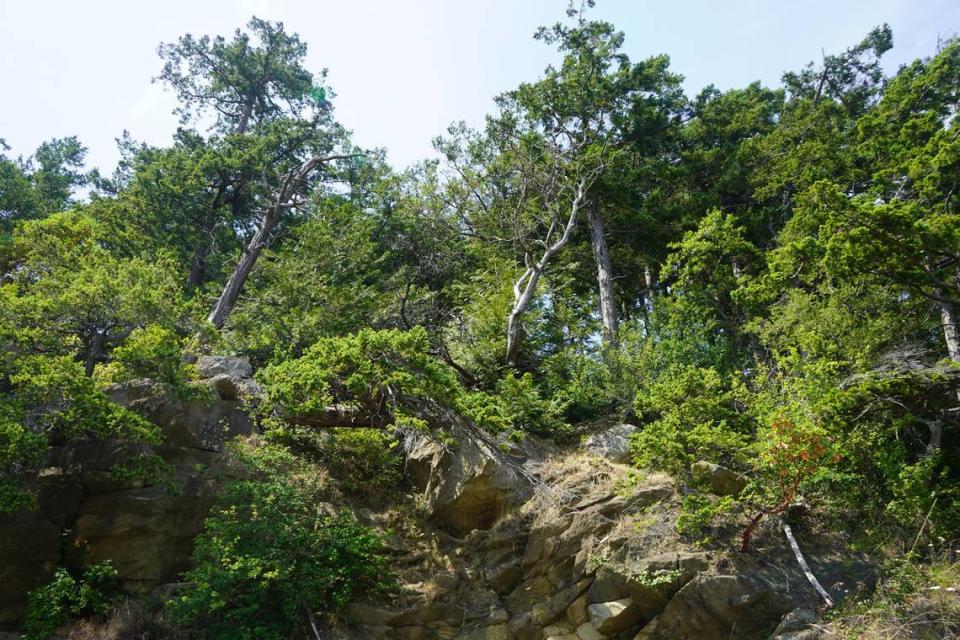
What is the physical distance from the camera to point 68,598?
8.05 meters

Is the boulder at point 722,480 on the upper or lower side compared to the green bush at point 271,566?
upper

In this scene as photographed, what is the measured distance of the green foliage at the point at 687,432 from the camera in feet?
30.2

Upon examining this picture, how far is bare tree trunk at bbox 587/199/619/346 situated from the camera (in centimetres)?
1616

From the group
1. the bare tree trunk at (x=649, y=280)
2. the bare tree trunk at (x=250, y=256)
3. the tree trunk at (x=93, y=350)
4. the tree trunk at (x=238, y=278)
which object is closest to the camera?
the tree trunk at (x=93, y=350)

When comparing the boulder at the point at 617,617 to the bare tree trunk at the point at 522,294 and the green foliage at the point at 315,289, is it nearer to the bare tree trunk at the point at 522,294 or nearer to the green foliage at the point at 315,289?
the bare tree trunk at the point at 522,294

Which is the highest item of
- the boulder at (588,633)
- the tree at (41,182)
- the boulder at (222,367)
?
the tree at (41,182)

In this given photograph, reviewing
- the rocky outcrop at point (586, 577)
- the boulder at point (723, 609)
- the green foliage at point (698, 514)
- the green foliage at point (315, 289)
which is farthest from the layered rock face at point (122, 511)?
the green foliage at point (698, 514)

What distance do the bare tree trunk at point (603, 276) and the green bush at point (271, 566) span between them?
27.0 ft

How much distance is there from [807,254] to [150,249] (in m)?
20.6

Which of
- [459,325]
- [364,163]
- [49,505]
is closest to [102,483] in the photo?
[49,505]

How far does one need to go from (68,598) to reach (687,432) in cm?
989

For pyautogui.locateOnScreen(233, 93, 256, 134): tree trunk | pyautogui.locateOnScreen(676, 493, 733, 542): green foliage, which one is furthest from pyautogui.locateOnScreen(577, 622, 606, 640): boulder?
pyautogui.locateOnScreen(233, 93, 256, 134): tree trunk

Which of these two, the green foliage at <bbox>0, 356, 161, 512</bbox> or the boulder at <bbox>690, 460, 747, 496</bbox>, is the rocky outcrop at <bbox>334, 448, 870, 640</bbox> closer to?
the boulder at <bbox>690, 460, 747, 496</bbox>

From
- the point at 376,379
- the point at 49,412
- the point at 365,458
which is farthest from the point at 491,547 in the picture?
the point at 49,412
